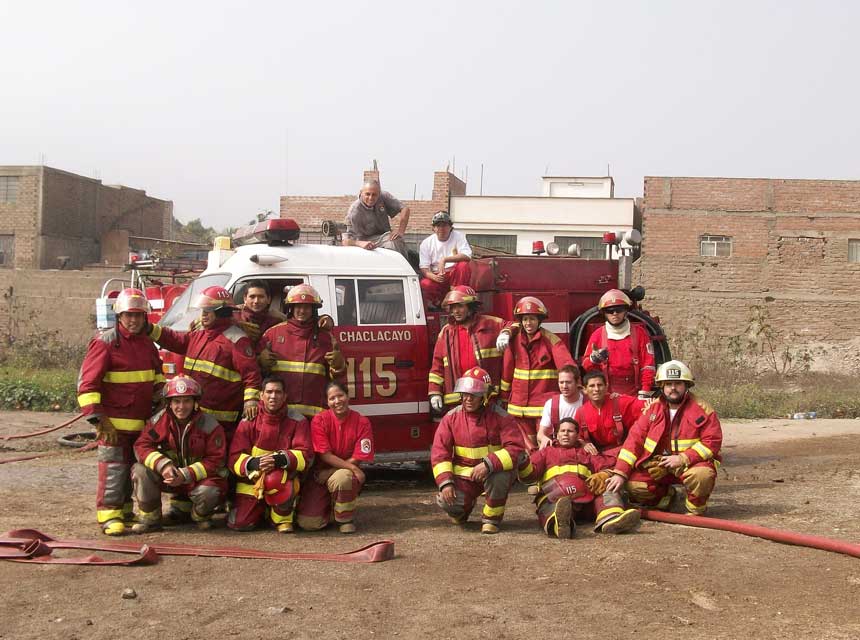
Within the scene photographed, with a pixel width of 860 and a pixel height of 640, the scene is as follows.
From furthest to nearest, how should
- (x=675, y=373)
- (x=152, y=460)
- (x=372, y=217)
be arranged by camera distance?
(x=372, y=217) < (x=675, y=373) < (x=152, y=460)

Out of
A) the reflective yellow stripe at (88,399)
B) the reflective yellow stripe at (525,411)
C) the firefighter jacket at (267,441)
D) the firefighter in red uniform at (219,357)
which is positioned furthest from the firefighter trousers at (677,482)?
the reflective yellow stripe at (88,399)

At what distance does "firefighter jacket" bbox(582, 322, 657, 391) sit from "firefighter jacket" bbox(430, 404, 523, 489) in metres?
1.75

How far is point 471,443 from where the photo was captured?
759cm

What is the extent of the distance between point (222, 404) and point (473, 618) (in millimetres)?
3505

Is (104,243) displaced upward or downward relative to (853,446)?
upward

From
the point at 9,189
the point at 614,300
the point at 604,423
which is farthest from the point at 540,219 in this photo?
the point at 604,423

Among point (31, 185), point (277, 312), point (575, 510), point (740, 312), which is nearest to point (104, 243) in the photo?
point (31, 185)

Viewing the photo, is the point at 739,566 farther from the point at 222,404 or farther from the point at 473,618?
the point at 222,404

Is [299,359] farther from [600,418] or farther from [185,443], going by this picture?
[600,418]

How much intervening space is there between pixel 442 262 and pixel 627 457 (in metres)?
2.93

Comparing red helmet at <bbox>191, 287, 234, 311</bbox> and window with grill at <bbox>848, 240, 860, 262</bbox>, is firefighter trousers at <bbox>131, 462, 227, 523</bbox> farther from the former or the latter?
window with grill at <bbox>848, 240, 860, 262</bbox>

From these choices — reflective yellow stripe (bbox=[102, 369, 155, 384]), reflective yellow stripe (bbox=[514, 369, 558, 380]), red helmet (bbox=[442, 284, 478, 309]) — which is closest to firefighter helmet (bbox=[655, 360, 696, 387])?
reflective yellow stripe (bbox=[514, 369, 558, 380])

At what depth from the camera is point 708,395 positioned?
1852 cm

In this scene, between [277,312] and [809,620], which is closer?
[809,620]
